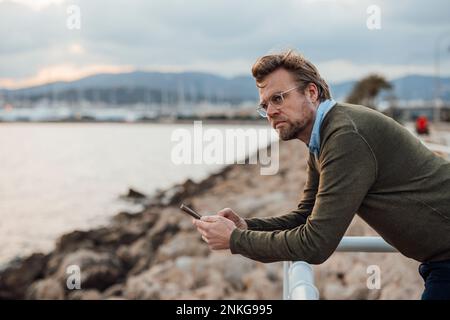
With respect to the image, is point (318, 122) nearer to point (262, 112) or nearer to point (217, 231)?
point (262, 112)

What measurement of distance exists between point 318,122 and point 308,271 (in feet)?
1.60

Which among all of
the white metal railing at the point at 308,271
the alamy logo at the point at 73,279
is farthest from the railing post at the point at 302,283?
the alamy logo at the point at 73,279

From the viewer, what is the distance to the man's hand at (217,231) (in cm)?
228

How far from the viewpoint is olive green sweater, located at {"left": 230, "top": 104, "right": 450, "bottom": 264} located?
2.11 m

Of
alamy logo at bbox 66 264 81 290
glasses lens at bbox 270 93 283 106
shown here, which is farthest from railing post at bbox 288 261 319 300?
alamy logo at bbox 66 264 81 290

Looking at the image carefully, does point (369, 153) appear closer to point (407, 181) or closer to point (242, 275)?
point (407, 181)

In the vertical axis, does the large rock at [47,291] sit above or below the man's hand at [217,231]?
below

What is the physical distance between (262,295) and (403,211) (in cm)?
578

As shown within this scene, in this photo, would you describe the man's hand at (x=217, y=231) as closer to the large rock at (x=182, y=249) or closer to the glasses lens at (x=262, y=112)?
the glasses lens at (x=262, y=112)

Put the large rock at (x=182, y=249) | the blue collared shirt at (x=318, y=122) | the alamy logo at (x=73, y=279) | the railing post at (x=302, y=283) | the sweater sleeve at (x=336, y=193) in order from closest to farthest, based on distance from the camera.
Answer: the railing post at (x=302, y=283) < the sweater sleeve at (x=336, y=193) < the blue collared shirt at (x=318, y=122) < the alamy logo at (x=73, y=279) < the large rock at (x=182, y=249)

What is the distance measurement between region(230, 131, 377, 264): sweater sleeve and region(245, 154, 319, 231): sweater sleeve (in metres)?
0.39

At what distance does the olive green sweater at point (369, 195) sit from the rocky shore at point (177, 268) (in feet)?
11.3

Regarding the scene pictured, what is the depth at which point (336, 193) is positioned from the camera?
82.8 inches
